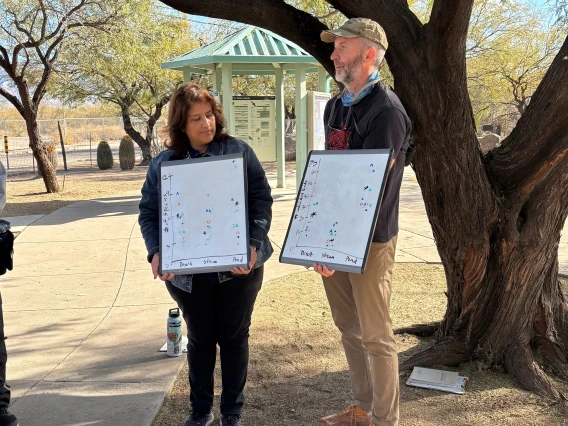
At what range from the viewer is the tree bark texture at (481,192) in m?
3.90

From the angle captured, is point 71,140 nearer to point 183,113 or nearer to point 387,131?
point 183,113

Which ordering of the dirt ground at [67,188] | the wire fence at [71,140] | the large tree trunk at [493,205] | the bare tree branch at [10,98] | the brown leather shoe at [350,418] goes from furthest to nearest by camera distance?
the wire fence at [71,140]
the bare tree branch at [10,98]
the dirt ground at [67,188]
the large tree trunk at [493,205]
the brown leather shoe at [350,418]

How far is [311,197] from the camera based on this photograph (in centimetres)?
315

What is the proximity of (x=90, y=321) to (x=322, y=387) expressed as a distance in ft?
8.49

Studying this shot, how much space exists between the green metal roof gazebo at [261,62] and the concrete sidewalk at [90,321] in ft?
11.5

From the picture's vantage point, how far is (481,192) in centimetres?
396

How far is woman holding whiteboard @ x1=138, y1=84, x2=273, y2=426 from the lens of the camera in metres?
3.34

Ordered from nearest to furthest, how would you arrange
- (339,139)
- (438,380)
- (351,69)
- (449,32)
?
(351,69), (339,139), (449,32), (438,380)

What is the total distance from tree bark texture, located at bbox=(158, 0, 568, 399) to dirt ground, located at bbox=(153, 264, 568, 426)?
0.86 ft

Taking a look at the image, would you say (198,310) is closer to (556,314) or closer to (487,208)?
(487,208)

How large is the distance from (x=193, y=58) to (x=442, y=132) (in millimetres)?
9604

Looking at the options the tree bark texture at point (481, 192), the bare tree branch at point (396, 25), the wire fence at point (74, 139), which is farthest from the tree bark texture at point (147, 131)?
the bare tree branch at point (396, 25)

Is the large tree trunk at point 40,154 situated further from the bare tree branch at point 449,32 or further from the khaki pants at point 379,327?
the khaki pants at point 379,327

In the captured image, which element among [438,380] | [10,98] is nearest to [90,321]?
[438,380]
